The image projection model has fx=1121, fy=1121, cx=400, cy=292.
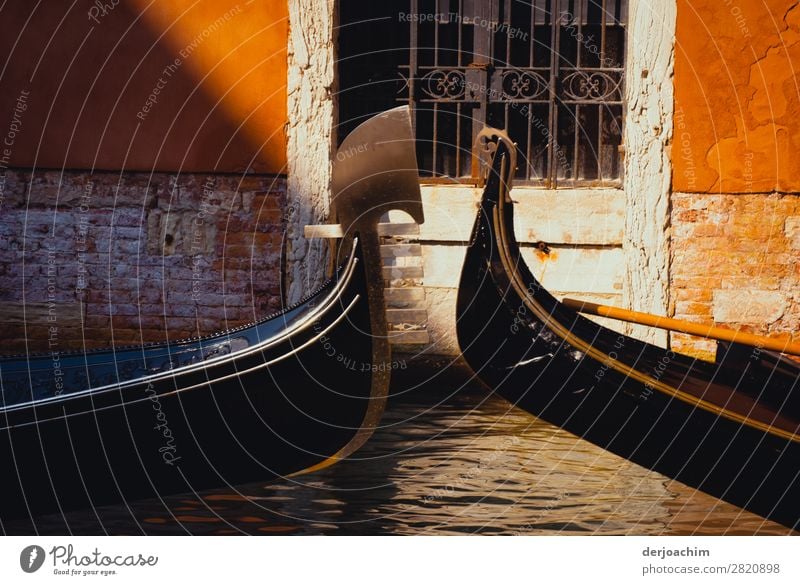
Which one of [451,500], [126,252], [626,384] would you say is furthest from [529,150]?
[626,384]

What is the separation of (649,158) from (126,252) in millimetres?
2104

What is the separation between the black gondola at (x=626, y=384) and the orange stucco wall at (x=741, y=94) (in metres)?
1.26

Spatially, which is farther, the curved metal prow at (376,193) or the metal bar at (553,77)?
the metal bar at (553,77)

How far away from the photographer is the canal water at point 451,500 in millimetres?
2895

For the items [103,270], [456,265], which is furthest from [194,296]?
[456,265]

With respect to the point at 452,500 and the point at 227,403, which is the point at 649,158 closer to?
the point at 452,500

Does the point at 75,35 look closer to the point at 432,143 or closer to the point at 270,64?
the point at 270,64

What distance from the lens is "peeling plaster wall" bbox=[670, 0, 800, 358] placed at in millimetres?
4227

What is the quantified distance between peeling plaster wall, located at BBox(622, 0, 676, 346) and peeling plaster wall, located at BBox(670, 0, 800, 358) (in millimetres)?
49

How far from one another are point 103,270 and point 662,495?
2394mm

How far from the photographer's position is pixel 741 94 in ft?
14.0

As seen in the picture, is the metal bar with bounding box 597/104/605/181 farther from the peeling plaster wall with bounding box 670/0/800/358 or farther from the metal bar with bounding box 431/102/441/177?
the metal bar with bounding box 431/102/441/177

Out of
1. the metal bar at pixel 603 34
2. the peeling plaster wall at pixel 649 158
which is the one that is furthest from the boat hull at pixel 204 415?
the metal bar at pixel 603 34

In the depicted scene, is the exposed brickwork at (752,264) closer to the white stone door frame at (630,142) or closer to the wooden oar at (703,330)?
the white stone door frame at (630,142)
